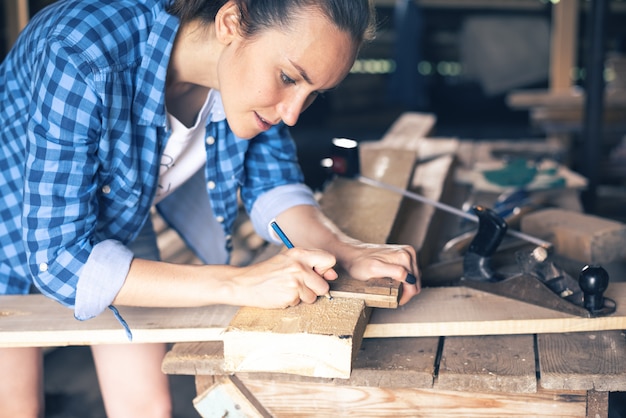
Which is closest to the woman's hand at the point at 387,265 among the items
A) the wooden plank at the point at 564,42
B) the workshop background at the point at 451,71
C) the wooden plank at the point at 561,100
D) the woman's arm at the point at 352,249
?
the woman's arm at the point at 352,249

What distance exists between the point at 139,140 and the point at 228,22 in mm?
391

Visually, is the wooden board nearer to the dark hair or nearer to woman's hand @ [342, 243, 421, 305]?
woman's hand @ [342, 243, 421, 305]

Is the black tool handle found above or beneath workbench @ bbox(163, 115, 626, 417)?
above

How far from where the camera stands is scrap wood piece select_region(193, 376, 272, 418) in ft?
5.62

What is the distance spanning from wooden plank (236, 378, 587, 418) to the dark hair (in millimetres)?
790

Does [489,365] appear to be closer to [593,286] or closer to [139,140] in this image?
[593,286]

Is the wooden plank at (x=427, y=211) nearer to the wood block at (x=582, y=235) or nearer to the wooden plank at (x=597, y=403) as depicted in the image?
the wood block at (x=582, y=235)

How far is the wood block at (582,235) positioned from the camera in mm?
2463

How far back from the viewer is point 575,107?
18.9 feet

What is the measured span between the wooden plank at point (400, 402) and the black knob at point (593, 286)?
23 centimetres

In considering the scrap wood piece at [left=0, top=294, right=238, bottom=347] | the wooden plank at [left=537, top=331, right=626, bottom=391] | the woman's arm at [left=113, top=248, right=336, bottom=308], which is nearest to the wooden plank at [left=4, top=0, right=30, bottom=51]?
the scrap wood piece at [left=0, top=294, right=238, bottom=347]

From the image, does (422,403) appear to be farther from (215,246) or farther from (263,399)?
(215,246)

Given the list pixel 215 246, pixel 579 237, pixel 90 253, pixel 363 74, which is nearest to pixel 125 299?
pixel 90 253

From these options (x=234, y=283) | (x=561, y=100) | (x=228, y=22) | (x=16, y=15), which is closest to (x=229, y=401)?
(x=234, y=283)
